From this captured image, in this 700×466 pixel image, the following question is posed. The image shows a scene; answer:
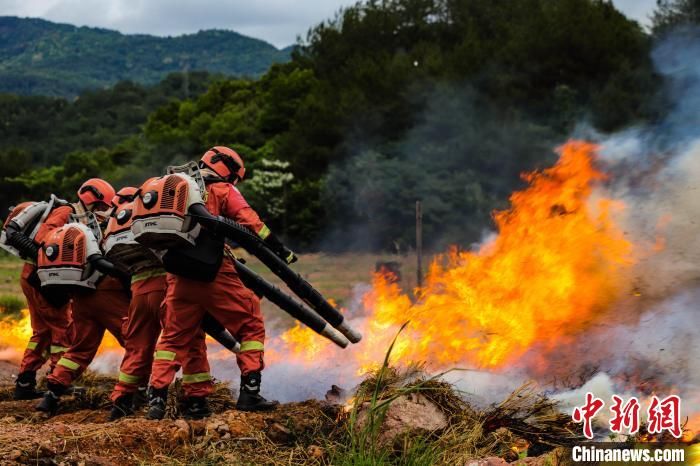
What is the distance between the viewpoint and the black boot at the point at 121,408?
6.84 m

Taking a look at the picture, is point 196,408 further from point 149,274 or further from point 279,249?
point 279,249

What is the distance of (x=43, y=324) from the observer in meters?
8.73

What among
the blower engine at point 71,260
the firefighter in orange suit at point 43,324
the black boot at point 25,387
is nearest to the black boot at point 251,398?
the blower engine at point 71,260

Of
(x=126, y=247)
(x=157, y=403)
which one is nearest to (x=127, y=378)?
(x=157, y=403)

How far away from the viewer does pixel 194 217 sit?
20.4 feet

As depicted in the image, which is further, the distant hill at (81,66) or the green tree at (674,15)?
the distant hill at (81,66)

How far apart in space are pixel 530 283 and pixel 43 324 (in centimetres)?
476

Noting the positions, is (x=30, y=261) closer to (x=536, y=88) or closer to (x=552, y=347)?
(x=552, y=347)

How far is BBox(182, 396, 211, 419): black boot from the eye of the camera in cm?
666

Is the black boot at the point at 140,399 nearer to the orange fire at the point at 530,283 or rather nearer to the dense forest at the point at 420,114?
the orange fire at the point at 530,283

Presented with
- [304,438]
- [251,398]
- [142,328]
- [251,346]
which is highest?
[142,328]

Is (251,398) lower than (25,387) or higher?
lower

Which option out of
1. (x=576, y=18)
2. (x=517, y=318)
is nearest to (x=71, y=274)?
Answer: (x=517, y=318)

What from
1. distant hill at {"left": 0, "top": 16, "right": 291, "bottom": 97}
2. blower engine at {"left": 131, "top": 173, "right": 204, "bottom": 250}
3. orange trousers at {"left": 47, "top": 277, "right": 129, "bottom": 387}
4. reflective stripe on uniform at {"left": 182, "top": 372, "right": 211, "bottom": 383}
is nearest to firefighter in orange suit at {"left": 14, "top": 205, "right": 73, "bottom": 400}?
orange trousers at {"left": 47, "top": 277, "right": 129, "bottom": 387}
